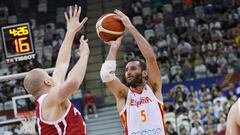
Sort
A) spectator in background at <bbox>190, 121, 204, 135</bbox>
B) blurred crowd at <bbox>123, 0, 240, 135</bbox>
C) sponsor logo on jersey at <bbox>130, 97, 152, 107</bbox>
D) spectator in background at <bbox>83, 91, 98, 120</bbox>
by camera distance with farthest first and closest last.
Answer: spectator in background at <bbox>83, 91, 98, 120</bbox> < blurred crowd at <bbox>123, 0, 240, 135</bbox> < spectator in background at <bbox>190, 121, 204, 135</bbox> < sponsor logo on jersey at <bbox>130, 97, 152, 107</bbox>

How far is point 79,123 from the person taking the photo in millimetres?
4902

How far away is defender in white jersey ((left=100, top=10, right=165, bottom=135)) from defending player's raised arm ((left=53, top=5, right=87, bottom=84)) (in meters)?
0.40

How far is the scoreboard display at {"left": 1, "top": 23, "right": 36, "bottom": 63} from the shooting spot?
37.5 ft

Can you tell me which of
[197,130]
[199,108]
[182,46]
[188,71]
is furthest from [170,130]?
[182,46]

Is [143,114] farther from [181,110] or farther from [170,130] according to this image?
[181,110]

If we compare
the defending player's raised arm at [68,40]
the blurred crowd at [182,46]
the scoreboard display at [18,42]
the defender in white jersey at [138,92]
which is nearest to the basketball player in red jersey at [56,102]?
the defending player's raised arm at [68,40]

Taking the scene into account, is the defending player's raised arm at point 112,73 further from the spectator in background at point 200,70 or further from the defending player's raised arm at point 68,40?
the spectator in background at point 200,70

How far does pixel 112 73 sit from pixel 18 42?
5.97m

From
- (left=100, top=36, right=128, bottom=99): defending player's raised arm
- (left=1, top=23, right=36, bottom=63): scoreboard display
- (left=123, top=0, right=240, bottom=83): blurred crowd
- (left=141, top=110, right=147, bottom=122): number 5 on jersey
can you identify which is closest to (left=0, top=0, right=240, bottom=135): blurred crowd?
(left=123, top=0, right=240, bottom=83): blurred crowd

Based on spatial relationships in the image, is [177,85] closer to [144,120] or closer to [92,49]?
[92,49]

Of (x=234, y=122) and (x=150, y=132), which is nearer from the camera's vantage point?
(x=234, y=122)

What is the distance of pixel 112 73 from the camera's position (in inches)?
230

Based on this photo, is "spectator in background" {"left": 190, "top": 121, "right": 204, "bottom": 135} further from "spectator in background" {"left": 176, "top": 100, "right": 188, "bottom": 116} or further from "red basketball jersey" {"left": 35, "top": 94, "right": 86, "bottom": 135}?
"red basketball jersey" {"left": 35, "top": 94, "right": 86, "bottom": 135}

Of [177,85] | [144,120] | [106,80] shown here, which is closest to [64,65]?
[106,80]
